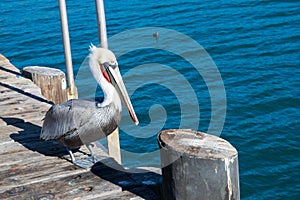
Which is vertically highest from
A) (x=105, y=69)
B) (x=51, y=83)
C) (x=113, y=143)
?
(x=105, y=69)

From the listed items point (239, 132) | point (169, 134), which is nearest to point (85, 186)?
point (169, 134)

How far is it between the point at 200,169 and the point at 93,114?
1604 millimetres

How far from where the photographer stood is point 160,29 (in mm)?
18719

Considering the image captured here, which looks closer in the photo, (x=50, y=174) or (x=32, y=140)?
(x=50, y=174)

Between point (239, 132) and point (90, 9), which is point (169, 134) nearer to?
point (239, 132)

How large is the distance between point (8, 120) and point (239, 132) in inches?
201

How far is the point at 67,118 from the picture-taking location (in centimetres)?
666

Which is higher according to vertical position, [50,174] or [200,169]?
[200,169]

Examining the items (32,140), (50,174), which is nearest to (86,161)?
(50,174)

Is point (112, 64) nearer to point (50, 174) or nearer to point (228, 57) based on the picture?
point (50, 174)

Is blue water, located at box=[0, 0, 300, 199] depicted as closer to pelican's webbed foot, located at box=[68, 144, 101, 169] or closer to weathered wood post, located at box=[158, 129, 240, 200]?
pelican's webbed foot, located at box=[68, 144, 101, 169]

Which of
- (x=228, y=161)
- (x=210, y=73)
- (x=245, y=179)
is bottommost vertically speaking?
(x=245, y=179)

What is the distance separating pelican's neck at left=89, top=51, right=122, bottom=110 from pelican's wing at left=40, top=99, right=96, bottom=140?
0.17m

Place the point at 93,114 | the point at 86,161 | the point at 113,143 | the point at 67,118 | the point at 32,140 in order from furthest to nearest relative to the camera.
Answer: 1. the point at 113,143
2. the point at 32,140
3. the point at 86,161
4. the point at 67,118
5. the point at 93,114
